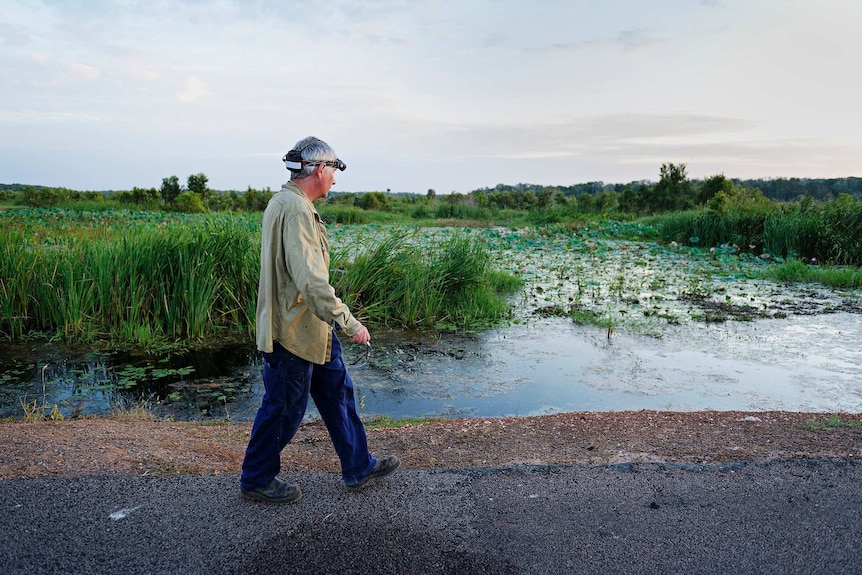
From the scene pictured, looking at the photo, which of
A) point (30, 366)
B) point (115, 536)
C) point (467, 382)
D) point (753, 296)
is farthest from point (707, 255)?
point (115, 536)

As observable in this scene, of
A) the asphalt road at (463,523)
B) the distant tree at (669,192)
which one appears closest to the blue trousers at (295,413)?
the asphalt road at (463,523)

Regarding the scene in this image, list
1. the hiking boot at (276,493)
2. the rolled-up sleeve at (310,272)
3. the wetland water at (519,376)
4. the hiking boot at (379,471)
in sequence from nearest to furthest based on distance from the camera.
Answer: the rolled-up sleeve at (310,272) → the hiking boot at (276,493) → the hiking boot at (379,471) → the wetland water at (519,376)

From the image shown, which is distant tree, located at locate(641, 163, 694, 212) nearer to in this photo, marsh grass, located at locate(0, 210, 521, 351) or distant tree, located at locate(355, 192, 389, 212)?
distant tree, located at locate(355, 192, 389, 212)

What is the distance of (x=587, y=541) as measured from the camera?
2.99 metres

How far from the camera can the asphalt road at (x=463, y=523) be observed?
2.80m

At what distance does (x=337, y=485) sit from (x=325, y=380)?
618mm

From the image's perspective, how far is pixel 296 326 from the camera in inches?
125

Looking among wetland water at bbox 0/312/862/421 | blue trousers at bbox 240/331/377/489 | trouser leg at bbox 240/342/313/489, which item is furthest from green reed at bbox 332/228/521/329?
trouser leg at bbox 240/342/313/489

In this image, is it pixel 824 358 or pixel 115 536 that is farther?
pixel 824 358

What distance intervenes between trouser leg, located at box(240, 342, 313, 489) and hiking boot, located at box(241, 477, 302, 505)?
25mm

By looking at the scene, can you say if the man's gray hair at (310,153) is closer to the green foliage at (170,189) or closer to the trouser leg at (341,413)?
the trouser leg at (341,413)

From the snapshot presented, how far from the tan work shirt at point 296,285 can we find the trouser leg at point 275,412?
0.25 ft

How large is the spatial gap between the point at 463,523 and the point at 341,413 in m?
0.81

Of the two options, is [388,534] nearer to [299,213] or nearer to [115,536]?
[115,536]
